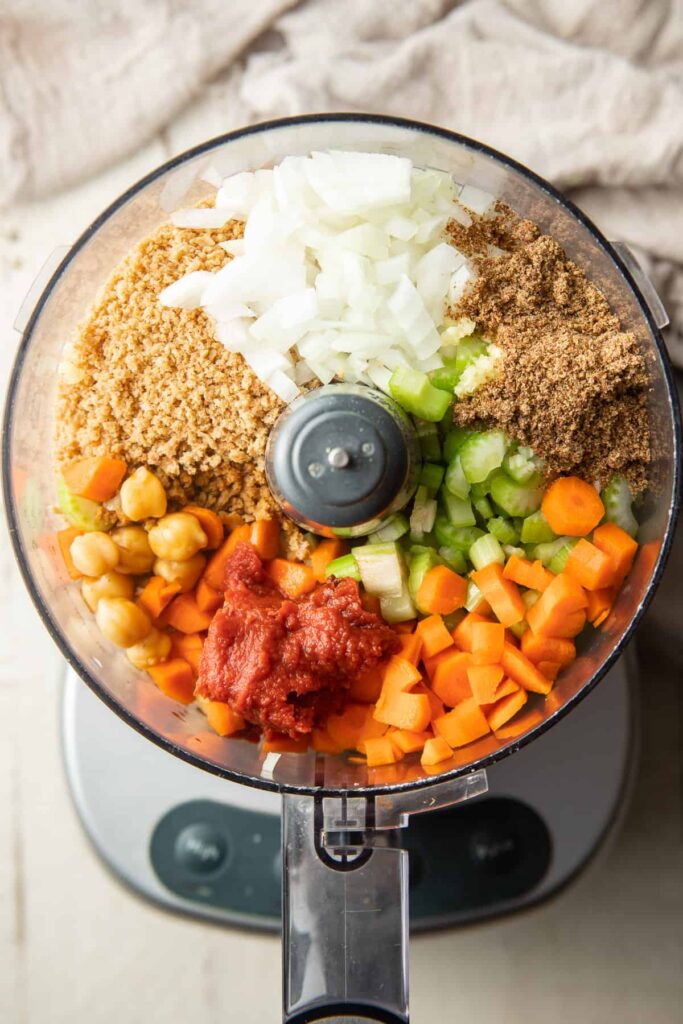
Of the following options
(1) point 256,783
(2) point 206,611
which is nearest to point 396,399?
(2) point 206,611

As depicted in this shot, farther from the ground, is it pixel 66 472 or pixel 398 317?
pixel 398 317

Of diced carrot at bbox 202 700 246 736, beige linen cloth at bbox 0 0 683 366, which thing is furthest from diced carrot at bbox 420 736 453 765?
beige linen cloth at bbox 0 0 683 366

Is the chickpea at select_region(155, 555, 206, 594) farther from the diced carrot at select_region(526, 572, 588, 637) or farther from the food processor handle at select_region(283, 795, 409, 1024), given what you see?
the diced carrot at select_region(526, 572, 588, 637)

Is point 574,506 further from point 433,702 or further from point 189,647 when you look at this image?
point 189,647

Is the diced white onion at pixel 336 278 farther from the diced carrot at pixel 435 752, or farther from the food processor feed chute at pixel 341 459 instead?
the diced carrot at pixel 435 752

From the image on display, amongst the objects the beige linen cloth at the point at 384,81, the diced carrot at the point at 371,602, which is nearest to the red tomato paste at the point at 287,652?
the diced carrot at the point at 371,602

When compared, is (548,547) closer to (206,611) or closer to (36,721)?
(206,611)

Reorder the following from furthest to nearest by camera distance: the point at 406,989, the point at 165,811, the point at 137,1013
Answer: the point at 137,1013 < the point at 165,811 < the point at 406,989
